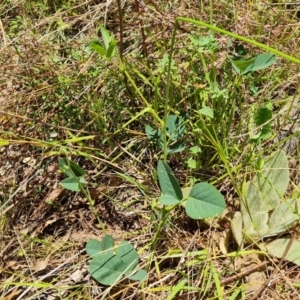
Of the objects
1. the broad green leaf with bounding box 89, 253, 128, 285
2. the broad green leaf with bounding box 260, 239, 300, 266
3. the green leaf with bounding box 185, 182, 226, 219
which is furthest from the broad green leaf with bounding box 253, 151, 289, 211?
the broad green leaf with bounding box 89, 253, 128, 285

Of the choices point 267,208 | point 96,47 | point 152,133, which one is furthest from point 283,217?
point 96,47

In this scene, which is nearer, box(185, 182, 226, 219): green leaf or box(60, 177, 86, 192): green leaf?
box(185, 182, 226, 219): green leaf

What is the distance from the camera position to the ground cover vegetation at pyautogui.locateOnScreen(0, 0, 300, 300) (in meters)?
1.37

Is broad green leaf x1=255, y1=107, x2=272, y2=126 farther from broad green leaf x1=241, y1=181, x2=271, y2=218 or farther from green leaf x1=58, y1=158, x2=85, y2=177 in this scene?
green leaf x1=58, y1=158, x2=85, y2=177

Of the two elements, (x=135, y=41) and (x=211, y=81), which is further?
(x=135, y=41)

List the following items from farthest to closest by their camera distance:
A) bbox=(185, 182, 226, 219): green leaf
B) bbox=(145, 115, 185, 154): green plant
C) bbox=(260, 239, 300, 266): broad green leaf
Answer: bbox=(145, 115, 185, 154): green plant → bbox=(260, 239, 300, 266): broad green leaf → bbox=(185, 182, 226, 219): green leaf

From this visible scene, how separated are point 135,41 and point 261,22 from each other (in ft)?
1.54

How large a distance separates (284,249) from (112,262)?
0.48m

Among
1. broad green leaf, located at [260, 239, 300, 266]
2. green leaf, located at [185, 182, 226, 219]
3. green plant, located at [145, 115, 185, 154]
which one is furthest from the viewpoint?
green plant, located at [145, 115, 185, 154]

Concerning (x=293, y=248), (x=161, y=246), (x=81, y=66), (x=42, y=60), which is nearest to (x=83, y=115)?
(x=81, y=66)

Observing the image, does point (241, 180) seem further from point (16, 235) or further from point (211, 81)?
point (16, 235)

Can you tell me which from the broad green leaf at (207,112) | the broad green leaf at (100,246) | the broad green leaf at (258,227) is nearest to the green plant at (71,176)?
the broad green leaf at (100,246)

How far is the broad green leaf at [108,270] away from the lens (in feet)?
4.44

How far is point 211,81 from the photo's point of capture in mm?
1508
